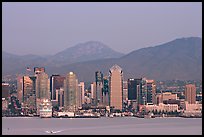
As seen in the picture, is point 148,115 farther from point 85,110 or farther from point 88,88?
point 88,88

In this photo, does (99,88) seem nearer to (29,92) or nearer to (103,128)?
(29,92)

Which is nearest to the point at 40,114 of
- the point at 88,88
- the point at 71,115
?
the point at 71,115

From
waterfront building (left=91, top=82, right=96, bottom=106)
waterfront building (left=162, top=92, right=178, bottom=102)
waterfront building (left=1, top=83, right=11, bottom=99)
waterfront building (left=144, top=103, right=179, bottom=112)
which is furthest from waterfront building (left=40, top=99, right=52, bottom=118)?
waterfront building (left=162, top=92, right=178, bottom=102)

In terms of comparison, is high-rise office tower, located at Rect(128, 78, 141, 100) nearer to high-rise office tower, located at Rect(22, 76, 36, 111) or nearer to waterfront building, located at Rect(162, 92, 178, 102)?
waterfront building, located at Rect(162, 92, 178, 102)

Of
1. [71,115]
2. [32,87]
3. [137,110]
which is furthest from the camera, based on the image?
[32,87]

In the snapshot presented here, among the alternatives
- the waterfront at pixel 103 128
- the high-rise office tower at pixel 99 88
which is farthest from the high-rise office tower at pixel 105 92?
the waterfront at pixel 103 128

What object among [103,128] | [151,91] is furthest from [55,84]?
[103,128]

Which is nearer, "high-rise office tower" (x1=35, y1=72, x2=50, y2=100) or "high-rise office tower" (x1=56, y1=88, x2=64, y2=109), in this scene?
"high-rise office tower" (x1=56, y1=88, x2=64, y2=109)

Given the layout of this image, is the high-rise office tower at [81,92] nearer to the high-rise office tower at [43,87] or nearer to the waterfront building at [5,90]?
the high-rise office tower at [43,87]
